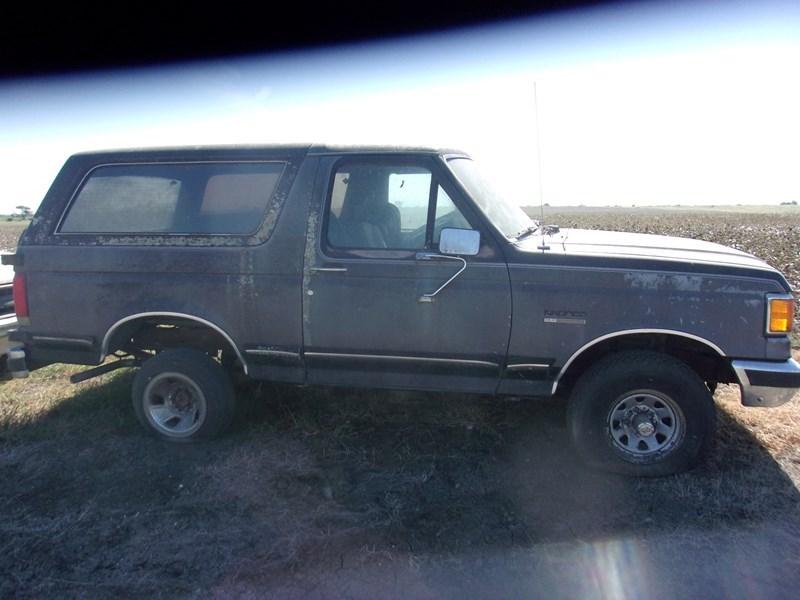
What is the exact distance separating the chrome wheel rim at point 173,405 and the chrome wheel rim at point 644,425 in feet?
9.46

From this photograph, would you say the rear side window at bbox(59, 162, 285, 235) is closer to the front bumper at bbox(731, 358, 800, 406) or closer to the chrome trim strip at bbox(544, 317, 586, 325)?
the chrome trim strip at bbox(544, 317, 586, 325)

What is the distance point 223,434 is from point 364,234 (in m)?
1.84

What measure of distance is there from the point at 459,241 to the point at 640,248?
1285mm

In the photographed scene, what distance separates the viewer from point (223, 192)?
4.43 metres

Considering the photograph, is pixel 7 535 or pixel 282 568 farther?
pixel 7 535

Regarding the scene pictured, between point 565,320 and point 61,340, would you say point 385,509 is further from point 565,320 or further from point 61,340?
point 61,340

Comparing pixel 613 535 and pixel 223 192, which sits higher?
pixel 223 192

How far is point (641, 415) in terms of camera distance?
4012 mm

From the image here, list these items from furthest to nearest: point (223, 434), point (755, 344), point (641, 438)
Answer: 1. point (223, 434)
2. point (641, 438)
3. point (755, 344)

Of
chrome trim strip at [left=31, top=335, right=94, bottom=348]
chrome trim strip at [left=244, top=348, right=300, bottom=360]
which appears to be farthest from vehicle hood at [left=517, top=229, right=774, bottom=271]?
chrome trim strip at [left=31, top=335, right=94, bottom=348]

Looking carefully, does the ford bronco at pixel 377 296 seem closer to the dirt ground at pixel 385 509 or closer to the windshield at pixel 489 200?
the windshield at pixel 489 200

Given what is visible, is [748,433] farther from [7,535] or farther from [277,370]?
[7,535]

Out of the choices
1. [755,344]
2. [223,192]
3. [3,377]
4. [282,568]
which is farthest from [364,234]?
[3,377]

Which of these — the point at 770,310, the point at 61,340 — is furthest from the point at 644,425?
the point at 61,340
